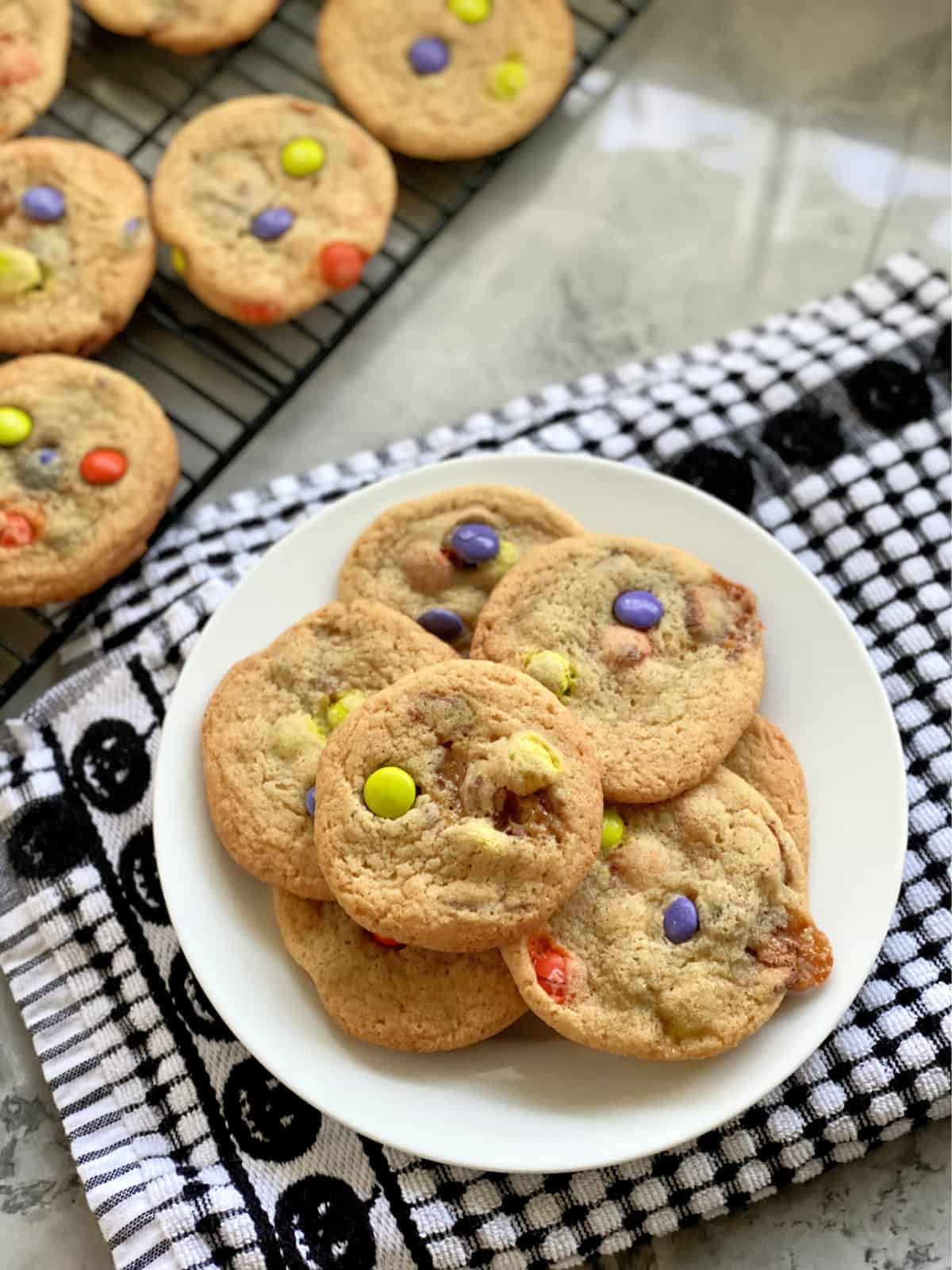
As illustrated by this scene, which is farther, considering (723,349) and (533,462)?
(723,349)

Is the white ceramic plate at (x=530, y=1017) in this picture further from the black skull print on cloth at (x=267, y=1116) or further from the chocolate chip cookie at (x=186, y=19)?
the chocolate chip cookie at (x=186, y=19)

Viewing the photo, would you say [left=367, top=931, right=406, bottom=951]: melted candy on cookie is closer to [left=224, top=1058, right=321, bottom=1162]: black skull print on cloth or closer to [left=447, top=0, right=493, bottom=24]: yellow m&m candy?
[left=224, top=1058, right=321, bottom=1162]: black skull print on cloth

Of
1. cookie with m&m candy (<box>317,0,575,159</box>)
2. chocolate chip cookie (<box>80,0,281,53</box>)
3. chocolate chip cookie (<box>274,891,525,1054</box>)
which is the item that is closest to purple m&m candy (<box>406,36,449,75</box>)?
cookie with m&m candy (<box>317,0,575,159</box>)

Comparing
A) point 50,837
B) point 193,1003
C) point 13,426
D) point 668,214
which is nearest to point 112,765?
point 50,837

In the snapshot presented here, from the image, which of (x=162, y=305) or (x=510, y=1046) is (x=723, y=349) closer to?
(x=162, y=305)

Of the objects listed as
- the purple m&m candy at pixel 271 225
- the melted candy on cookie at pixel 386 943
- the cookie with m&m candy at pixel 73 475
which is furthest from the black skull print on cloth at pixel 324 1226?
the purple m&m candy at pixel 271 225

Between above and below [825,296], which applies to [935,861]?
below

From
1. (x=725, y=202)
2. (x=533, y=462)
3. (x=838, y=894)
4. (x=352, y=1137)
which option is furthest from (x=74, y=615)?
(x=725, y=202)
